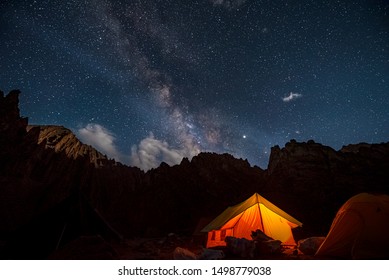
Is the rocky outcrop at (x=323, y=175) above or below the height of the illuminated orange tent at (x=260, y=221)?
above

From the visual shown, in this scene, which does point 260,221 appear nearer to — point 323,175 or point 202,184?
point 323,175

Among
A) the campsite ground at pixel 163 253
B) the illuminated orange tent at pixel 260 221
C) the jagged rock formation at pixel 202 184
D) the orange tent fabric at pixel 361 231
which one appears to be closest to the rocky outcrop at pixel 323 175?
the jagged rock formation at pixel 202 184

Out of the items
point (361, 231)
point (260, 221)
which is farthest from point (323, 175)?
point (361, 231)

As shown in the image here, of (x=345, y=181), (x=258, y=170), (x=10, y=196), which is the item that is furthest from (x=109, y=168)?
(x=345, y=181)

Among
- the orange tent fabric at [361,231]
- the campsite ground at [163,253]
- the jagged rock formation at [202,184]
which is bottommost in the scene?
the campsite ground at [163,253]

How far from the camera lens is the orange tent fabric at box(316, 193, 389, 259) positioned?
22.7 feet

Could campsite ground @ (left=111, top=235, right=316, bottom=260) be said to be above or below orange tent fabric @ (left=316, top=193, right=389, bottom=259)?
below

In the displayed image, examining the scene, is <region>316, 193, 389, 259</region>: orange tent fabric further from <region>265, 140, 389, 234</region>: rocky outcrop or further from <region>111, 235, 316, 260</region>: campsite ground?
<region>265, 140, 389, 234</region>: rocky outcrop

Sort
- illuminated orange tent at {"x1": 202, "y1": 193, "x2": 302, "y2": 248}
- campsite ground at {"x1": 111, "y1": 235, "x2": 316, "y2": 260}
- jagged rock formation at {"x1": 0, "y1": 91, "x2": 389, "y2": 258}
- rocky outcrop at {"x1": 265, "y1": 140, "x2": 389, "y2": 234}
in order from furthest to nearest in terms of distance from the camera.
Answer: rocky outcrop at {"x1": 265, "y1": 140, "x2": 389, "y2": 234} → jagged rock formation at {"x1": 0, "y1": 91, "x2": 389, "y2": 258} → illuminated orange tent at {"x1": 202, "y1": 193, "x2": 302, "y2": 248} → campsite ground at {"x1": 111, "y1": 235, "x2": 316, "y2": 260}

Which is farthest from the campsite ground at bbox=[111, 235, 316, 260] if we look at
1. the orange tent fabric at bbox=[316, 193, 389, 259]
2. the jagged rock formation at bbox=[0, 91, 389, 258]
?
the jagged rock formation at bbox=[0, 91, 389, 258]

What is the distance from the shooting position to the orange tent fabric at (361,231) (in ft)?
22.7

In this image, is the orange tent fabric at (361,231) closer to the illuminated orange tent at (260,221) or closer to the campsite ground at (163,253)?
the campsite ground at (163,253)
